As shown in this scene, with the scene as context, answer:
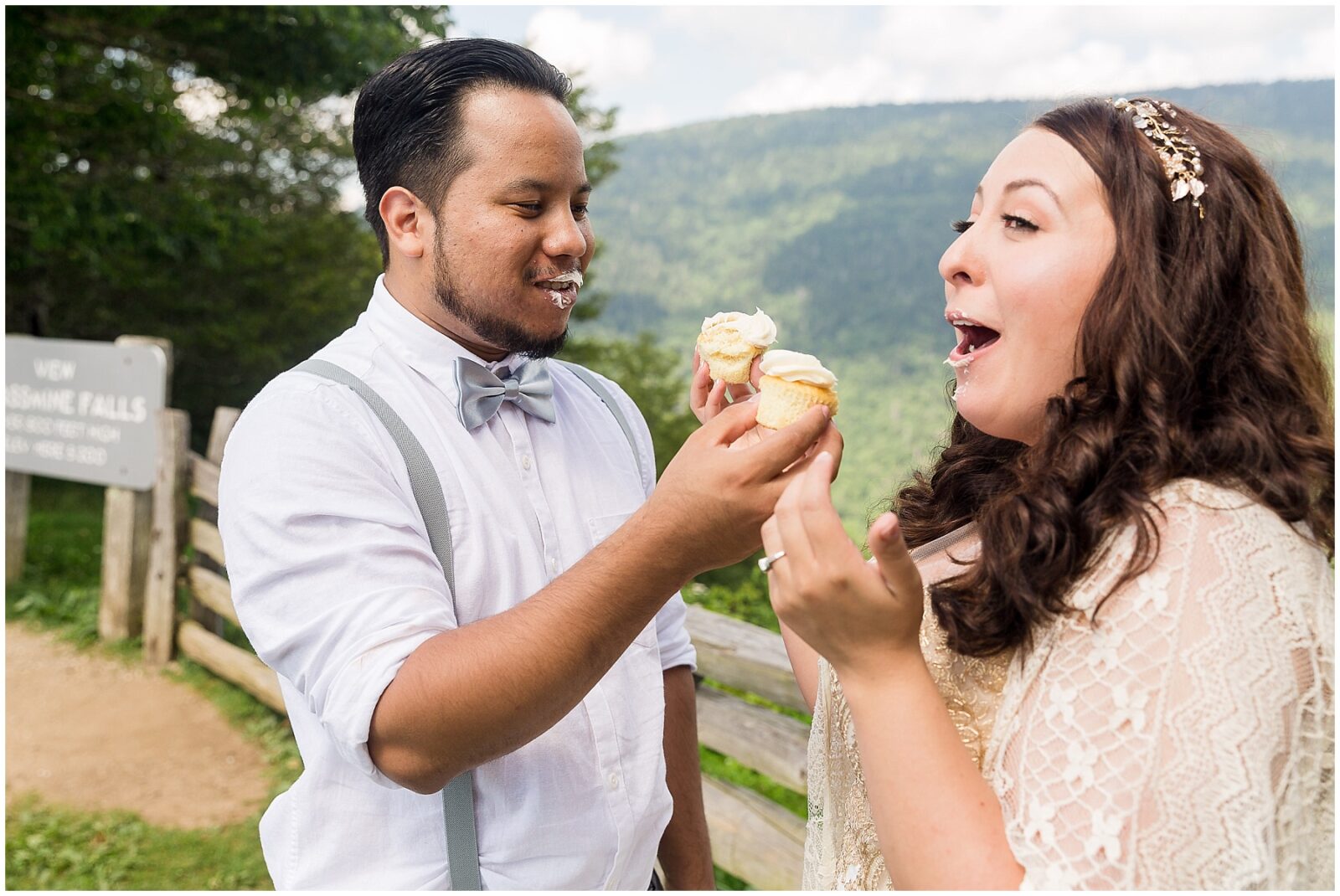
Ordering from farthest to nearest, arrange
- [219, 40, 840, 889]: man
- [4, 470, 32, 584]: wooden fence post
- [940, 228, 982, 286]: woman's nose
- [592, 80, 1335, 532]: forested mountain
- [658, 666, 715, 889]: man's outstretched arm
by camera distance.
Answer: [592, 80, 1335, 532]: forested mountain
[4, 470, 32, 584]: wooden fence post
[658, 666, 715, 889]: man's outstretched arm
[940, 228, 982, 286]: woman's nose
[219, 40, 840, 889]: man

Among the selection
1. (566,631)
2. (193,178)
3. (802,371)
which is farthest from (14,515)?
(802,371)

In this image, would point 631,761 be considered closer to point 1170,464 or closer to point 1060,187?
point 1170,464

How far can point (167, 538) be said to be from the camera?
7.84m

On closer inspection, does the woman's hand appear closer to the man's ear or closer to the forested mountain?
the man's ear

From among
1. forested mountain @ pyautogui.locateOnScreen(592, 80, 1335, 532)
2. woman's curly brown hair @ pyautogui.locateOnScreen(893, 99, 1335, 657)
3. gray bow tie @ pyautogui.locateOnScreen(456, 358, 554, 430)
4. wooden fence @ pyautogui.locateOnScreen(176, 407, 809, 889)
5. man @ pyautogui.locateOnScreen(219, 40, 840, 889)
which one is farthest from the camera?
forested mountain @ pyautogui.locateOnScreen(592, 80, 1335, 532)

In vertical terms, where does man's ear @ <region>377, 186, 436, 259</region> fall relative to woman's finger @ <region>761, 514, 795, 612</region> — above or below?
above

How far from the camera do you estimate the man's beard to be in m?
2.38

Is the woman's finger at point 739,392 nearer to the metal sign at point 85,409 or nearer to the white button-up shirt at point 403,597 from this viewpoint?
the white button-up shirt at point 403,597

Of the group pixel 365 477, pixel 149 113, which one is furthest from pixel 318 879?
pixel 149 113

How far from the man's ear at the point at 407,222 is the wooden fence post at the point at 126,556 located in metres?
6.09

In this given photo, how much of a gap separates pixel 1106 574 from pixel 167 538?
7607 millimetres

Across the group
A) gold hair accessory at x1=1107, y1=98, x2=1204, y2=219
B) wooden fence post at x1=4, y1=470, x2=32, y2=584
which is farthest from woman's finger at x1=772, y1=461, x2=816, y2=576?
wooden fence post at x1=4, y1=470, x2=32, y2=584

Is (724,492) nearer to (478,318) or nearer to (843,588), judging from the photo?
(843,588)

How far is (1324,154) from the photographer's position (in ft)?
98.3
